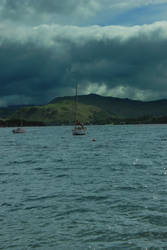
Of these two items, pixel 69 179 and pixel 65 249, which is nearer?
A: pixel 65 249

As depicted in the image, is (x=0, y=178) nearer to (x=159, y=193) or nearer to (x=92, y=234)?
(x=159, y=193)

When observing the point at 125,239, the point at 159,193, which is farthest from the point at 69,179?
the point at 125,239

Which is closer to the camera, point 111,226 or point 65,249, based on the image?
point 65,249

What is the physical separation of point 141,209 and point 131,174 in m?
13.8

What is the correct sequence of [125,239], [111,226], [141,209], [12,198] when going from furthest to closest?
[12,198]
[141,209]
[111,226]
[125,239]

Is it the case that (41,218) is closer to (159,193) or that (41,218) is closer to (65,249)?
(65,249)

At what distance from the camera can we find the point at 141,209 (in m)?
18.5

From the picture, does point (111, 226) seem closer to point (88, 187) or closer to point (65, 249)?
point (65, 249)

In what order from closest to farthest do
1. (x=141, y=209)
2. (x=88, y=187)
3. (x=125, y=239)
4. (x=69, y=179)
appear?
(x=125, y=239), (x=141, y=209), (x=88, y=187), (x=69, y=179)

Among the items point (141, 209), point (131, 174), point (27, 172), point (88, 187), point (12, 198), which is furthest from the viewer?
point (27, 172)

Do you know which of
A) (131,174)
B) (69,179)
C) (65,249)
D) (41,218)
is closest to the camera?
(65,249)

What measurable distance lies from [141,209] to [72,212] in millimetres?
4079

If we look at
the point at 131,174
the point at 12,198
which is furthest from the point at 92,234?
the point at 131,174

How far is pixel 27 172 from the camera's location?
35.5 m
